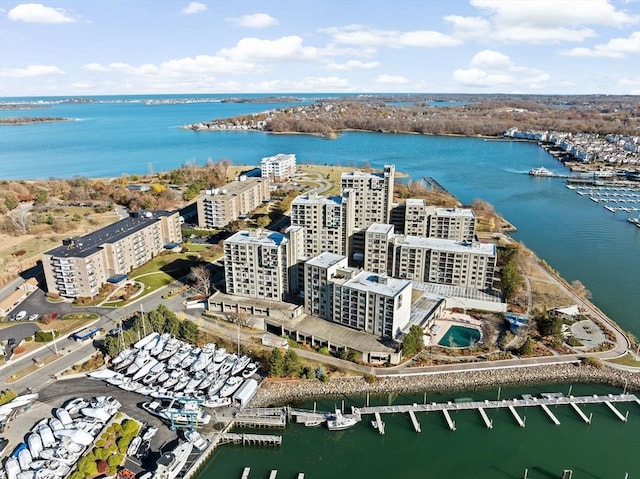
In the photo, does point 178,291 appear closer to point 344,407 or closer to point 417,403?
point 344,407

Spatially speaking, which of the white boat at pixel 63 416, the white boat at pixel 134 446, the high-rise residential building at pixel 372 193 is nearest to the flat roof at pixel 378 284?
the white boat at pixel 134 446

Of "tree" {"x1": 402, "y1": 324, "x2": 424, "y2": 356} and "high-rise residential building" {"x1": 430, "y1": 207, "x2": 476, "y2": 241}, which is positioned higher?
"high-rise residential building" {"x1": 430, "y1": 207, "x2": 476, "y2": 241}

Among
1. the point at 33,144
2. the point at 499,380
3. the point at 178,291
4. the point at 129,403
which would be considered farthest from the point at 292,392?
the point at 33,144

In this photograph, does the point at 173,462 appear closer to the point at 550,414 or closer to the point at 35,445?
the point at 35,445

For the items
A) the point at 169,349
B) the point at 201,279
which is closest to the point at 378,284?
the point at 169,349

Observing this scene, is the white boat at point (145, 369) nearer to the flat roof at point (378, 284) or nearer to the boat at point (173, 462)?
the boat at point (173, 462)

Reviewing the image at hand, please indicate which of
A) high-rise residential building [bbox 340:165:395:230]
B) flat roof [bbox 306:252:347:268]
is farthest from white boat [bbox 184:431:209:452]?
high-rise residential building [bbox 340:165:395:230]

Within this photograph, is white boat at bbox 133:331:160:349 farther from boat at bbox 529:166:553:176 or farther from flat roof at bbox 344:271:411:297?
boat at bbox 529:166:553:176
